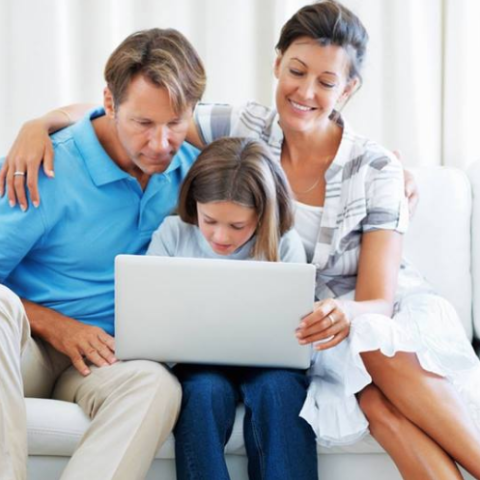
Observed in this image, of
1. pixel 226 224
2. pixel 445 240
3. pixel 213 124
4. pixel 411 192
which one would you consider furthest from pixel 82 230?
pixel 445 240

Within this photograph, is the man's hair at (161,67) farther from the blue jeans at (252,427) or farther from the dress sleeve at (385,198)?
the blue jeans at (252,427)

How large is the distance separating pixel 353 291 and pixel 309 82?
1.52 feet

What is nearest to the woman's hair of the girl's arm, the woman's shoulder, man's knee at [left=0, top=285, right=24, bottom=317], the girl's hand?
the woman's shoulder

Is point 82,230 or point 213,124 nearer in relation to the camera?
point 82,230

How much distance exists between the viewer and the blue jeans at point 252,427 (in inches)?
60.2

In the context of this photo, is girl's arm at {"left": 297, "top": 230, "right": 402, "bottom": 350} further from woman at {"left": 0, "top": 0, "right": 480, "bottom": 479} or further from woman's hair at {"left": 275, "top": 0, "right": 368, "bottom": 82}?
woman's hair at {"left": 275, "top": 0, "right": 368, "bottom": 82}

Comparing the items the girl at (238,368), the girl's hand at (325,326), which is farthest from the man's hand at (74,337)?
the girl's hand at (325,326)

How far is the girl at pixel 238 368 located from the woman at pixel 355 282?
0.19 ft

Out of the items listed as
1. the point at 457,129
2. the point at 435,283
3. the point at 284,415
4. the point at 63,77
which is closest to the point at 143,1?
the point at 63,77

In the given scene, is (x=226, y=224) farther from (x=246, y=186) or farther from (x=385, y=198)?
(x=385, y=198)

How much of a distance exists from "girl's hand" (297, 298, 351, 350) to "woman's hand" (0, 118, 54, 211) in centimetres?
59

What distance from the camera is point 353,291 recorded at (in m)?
1.92

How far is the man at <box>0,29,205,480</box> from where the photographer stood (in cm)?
155

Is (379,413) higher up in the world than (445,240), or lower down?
lower down
